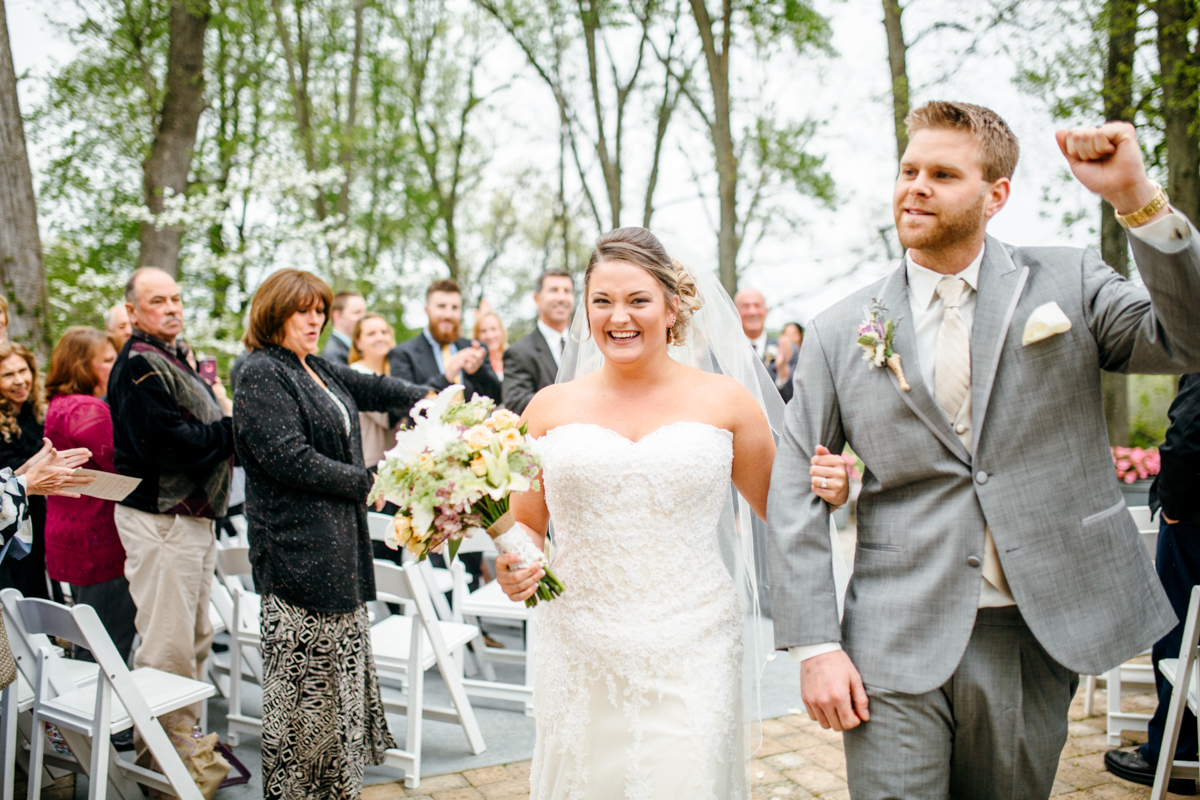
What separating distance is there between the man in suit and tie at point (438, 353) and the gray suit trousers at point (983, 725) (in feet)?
15.4

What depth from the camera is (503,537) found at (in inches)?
99.3

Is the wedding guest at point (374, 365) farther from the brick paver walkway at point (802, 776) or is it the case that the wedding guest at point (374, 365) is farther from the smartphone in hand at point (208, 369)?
the brick paver walkway at point (802, 776)

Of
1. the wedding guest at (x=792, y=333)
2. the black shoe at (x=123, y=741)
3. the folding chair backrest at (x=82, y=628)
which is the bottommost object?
the black shoe at (x=123, y=741)

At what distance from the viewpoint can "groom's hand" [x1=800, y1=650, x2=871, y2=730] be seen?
7.14ft

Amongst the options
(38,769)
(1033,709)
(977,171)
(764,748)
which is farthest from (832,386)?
(38,769)

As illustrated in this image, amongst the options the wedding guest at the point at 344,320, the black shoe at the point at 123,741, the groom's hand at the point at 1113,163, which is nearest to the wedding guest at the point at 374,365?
the wedding guest at the point at 344,320

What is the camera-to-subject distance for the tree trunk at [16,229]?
681cm

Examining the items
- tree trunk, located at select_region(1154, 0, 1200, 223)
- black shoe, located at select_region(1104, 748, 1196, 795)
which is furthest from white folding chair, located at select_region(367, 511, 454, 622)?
tree trunk, located at select_region(1154, 0, 1200, 223)

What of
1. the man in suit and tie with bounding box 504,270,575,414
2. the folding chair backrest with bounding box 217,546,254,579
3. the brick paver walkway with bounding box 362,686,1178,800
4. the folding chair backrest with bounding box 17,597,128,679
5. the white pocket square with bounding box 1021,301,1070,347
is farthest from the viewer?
the man in suit and tie with bounding box 504,270,575,414

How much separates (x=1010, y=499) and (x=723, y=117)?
40.8 ft

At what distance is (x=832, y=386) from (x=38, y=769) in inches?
140

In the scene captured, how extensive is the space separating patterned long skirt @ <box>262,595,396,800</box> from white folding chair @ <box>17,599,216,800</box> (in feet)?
1.08

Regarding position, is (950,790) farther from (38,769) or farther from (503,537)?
(38,769)

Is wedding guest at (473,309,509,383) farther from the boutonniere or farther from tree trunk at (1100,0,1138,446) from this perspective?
the boutonniere
